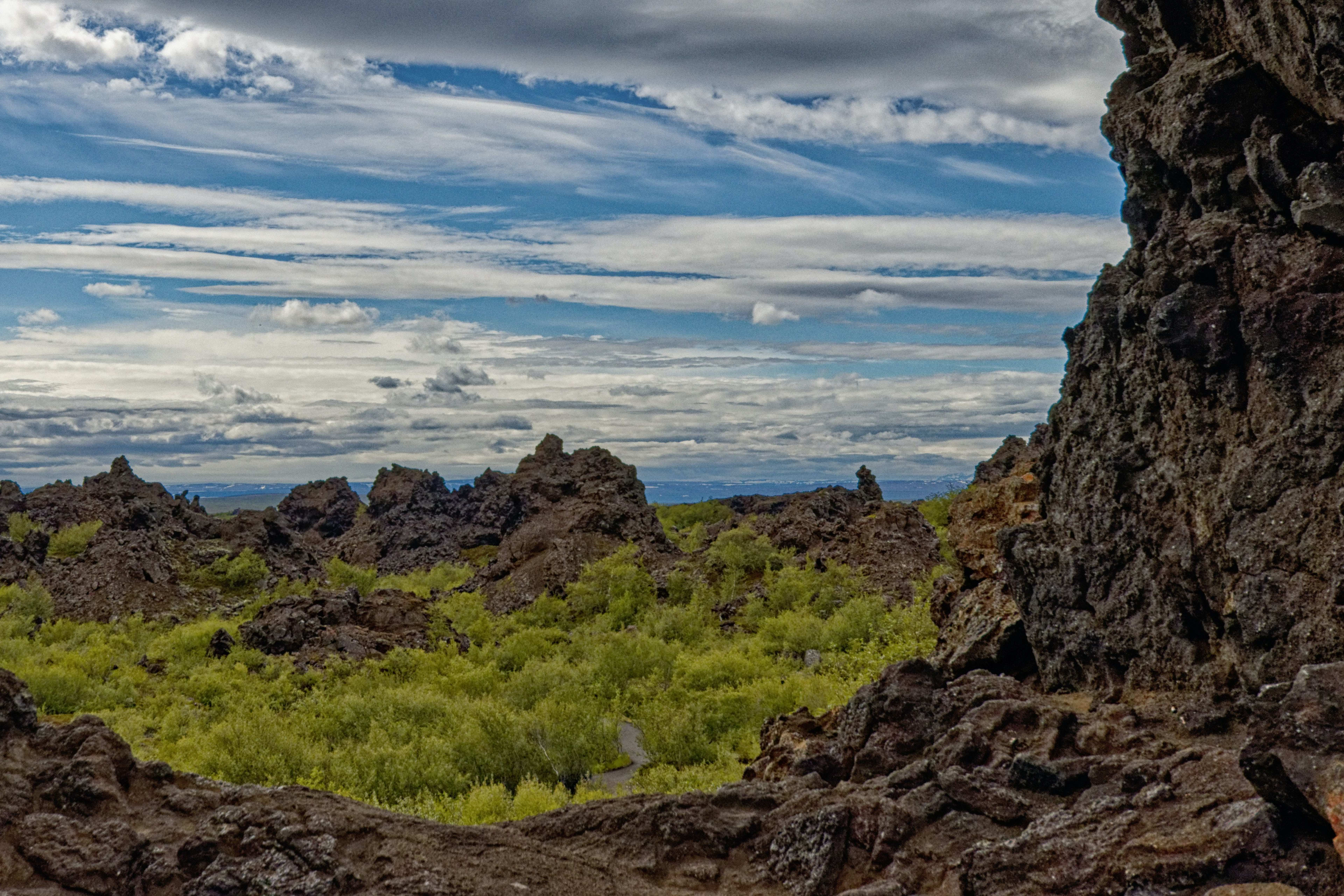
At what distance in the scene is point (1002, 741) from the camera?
11.2 m

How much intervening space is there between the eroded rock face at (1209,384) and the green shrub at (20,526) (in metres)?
62.2

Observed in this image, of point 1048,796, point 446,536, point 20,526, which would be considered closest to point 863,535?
point 446,536

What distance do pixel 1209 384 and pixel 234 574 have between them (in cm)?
5596

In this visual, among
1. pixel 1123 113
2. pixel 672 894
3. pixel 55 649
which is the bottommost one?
pixel 55 649

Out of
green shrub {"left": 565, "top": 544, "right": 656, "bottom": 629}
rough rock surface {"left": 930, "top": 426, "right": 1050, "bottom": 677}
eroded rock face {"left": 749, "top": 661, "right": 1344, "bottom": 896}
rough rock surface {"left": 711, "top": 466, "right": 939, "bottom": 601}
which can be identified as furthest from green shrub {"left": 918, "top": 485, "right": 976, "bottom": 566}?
eroded rock face {"left": 749, "top": 661, "right": 1344, "bottom": 896}

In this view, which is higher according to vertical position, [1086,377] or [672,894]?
[1086,377]

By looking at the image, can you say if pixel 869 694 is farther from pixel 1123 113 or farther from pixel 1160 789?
pixel 1123 113

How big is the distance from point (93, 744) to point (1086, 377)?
12931mm

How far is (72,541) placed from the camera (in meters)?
61.0

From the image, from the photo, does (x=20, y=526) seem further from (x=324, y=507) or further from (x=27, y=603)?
(x=324, y=507)

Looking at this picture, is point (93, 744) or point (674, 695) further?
point (674, 695)

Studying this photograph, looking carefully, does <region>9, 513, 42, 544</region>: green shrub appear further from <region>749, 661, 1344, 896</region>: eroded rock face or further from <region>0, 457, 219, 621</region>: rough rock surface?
<region>749, 661, 1344, 896</region>: eroded rock face

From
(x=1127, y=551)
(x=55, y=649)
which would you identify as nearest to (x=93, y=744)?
(x=1127, y=551)

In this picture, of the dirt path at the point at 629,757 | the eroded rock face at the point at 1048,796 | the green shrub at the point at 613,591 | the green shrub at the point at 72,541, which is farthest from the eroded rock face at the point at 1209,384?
the green shrub at the point at 72,541
